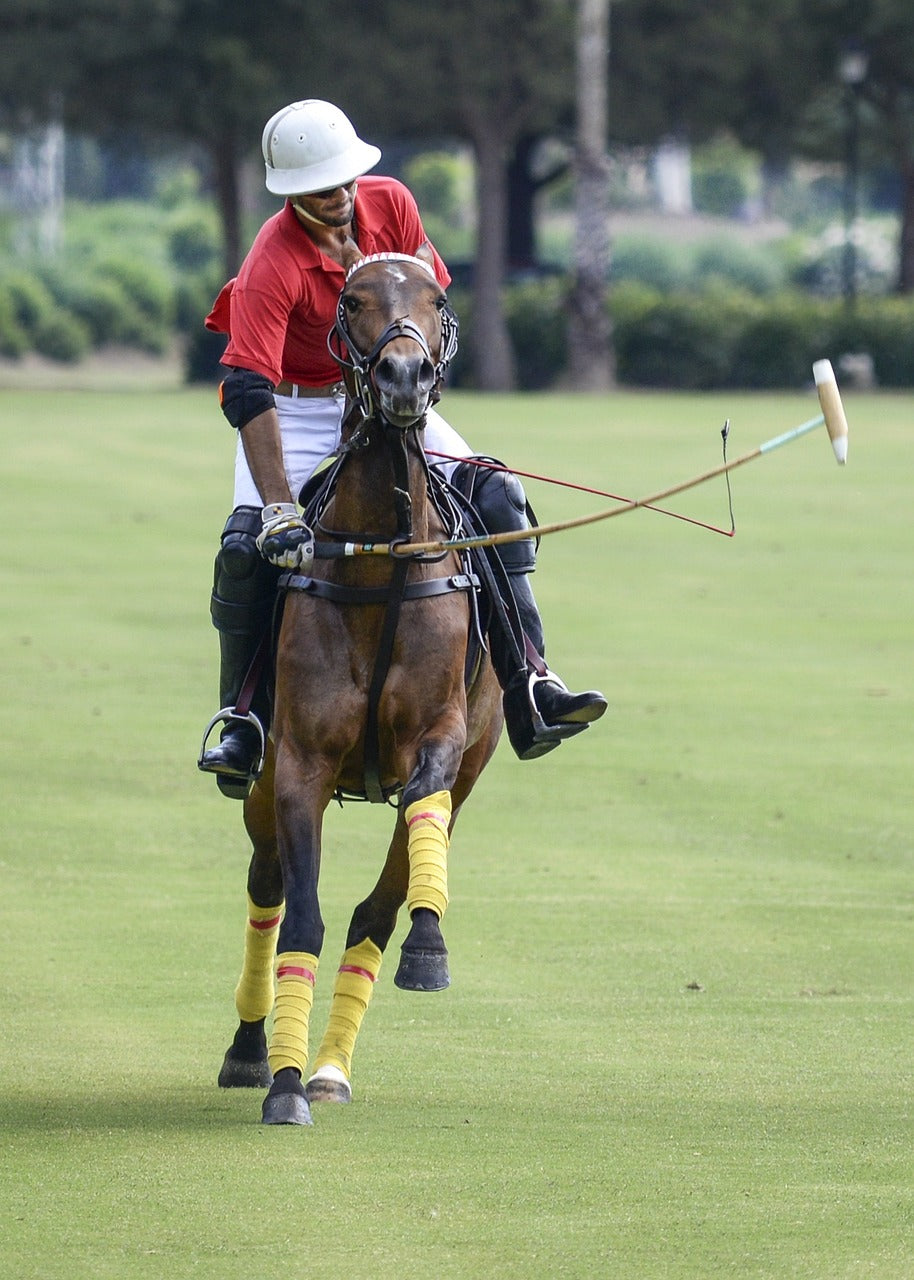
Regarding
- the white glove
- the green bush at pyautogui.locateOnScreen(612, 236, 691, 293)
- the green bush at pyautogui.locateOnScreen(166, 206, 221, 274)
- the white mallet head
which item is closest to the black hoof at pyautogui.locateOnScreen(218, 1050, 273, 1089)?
the white glove

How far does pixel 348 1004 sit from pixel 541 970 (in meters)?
1.90

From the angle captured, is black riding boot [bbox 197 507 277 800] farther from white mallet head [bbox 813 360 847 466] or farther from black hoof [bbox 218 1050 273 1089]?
white mallet head [bbox 813 360 847 466]

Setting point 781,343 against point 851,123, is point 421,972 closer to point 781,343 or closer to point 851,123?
point 781,343

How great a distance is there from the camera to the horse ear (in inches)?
282

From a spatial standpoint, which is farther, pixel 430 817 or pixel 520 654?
pixel 520 654

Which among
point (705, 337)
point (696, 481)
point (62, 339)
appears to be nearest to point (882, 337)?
point (705, 337)

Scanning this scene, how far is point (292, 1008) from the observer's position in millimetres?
6840

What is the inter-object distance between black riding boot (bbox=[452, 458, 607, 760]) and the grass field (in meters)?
1.09

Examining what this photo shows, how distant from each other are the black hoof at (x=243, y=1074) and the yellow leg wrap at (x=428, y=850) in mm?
1220

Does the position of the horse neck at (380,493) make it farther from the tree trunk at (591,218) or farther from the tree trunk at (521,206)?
the tree trunk at (521,206)

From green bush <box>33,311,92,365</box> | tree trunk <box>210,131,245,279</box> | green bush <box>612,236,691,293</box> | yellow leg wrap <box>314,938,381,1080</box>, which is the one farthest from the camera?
green bush <box>612,236,691,293</box>

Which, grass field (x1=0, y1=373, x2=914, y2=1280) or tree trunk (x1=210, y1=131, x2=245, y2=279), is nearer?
grass field (x1=0, y1=373, x2=914, y2=1280)

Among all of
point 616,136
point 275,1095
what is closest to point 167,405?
point 616,136

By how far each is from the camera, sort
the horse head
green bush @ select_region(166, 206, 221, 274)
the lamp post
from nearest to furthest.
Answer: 1. the horse head
2. the lamp post
3. green bush @ select_region(166, 206, 221, 274)
